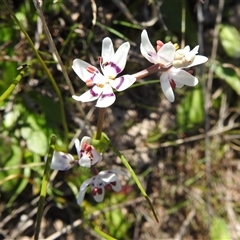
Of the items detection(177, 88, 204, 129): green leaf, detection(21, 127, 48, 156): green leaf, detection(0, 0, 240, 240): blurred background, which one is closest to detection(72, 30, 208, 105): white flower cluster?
detection(0, 0, 240, 240): blurred background

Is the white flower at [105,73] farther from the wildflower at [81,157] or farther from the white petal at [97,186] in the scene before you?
the white petal at [97,186]

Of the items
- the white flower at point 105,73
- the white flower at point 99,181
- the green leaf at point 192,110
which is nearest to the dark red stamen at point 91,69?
the white flower at point 105,73

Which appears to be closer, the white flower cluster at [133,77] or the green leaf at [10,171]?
the white flower cluster at [133,77]

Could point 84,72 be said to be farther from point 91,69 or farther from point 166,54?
point 166,54

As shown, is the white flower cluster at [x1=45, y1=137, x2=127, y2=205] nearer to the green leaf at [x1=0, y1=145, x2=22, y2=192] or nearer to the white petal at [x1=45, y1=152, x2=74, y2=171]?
the white petal at [x1=45, y1=152, x2=74, y2=171]

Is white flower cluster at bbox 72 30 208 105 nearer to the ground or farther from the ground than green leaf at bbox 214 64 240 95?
farther from the ground

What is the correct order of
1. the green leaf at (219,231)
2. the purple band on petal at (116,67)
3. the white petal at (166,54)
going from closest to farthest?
the white petal at (166,54) < the purple band on petal at (116,67) < the green leaf at (219,231)

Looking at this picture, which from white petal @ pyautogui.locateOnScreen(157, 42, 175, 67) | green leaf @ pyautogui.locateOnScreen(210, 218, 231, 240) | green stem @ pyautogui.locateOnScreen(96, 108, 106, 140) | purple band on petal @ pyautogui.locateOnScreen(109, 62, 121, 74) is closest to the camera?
white petal @ pyautogui.locateOnScreen(157, 42, 175, 67)

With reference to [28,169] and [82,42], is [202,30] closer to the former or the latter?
[82,42]
